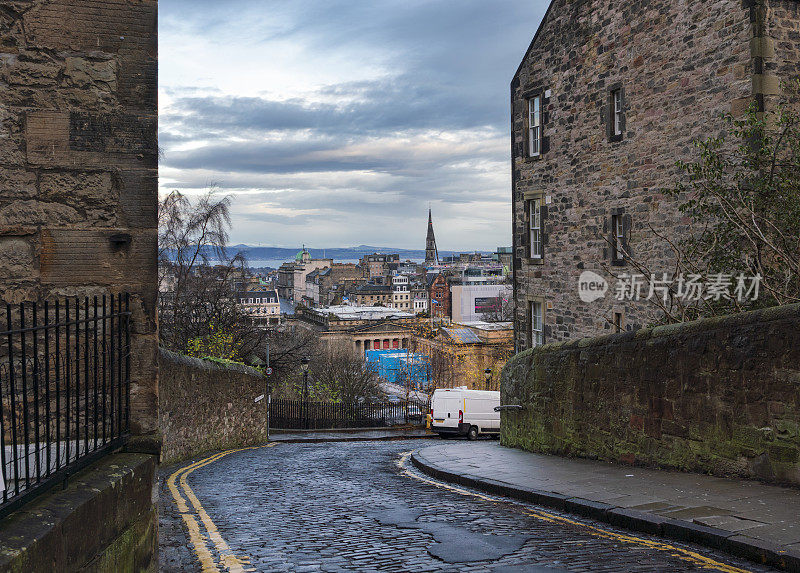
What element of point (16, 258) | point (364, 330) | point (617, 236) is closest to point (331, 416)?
point (617, 236)

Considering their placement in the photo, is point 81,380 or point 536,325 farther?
point 536,325

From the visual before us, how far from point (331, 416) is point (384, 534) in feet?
96.0

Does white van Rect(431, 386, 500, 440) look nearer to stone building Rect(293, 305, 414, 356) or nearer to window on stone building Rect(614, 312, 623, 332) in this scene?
window on stone building Rect(614, 312, 623, 332)

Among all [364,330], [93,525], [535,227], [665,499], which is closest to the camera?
[93,525]

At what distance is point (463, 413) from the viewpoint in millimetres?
28578

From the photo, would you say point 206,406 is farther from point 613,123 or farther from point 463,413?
point 463,413

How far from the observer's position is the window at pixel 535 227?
21.3 meters

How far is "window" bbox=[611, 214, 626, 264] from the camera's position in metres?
18.0

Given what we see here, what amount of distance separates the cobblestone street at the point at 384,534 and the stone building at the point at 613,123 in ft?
21.0

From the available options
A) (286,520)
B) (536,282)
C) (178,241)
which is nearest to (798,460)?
(286,520)

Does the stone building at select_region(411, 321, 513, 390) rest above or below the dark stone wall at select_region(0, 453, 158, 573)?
below

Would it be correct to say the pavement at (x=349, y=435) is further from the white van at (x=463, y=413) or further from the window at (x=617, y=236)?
the window at (x=617, y=236)

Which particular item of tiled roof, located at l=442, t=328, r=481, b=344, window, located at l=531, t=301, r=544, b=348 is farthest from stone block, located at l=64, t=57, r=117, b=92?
tiled roof, located at l=442, t=328, r=481, b=344

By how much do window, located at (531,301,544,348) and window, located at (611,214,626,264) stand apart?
11.3ft
